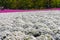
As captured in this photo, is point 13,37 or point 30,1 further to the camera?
point 30,1

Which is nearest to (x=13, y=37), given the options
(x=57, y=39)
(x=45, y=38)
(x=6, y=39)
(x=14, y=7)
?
(x=6, y=39)

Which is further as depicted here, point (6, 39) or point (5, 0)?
point (5, 0)

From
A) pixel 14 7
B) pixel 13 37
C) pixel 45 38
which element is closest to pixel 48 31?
pixel 45 38

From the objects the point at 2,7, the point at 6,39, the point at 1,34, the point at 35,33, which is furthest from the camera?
the point at 2,7

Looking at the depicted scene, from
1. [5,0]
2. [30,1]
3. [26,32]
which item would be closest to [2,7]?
[5,0]

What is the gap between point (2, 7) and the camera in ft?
47.2

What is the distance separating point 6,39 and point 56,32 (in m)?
1.35

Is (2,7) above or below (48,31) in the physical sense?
below

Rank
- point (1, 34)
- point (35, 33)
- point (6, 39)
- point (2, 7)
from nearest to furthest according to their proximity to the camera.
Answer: point (6, 39) < point (1, 34) < point (35, 33) < point (2, 7)

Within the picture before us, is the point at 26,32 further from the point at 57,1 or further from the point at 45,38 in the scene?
the point at 57,1

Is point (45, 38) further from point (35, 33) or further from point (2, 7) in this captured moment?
point (2, 7)

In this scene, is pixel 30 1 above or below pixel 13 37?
below

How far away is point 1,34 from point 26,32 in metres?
0.65

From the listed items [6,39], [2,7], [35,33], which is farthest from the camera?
[2,7]
